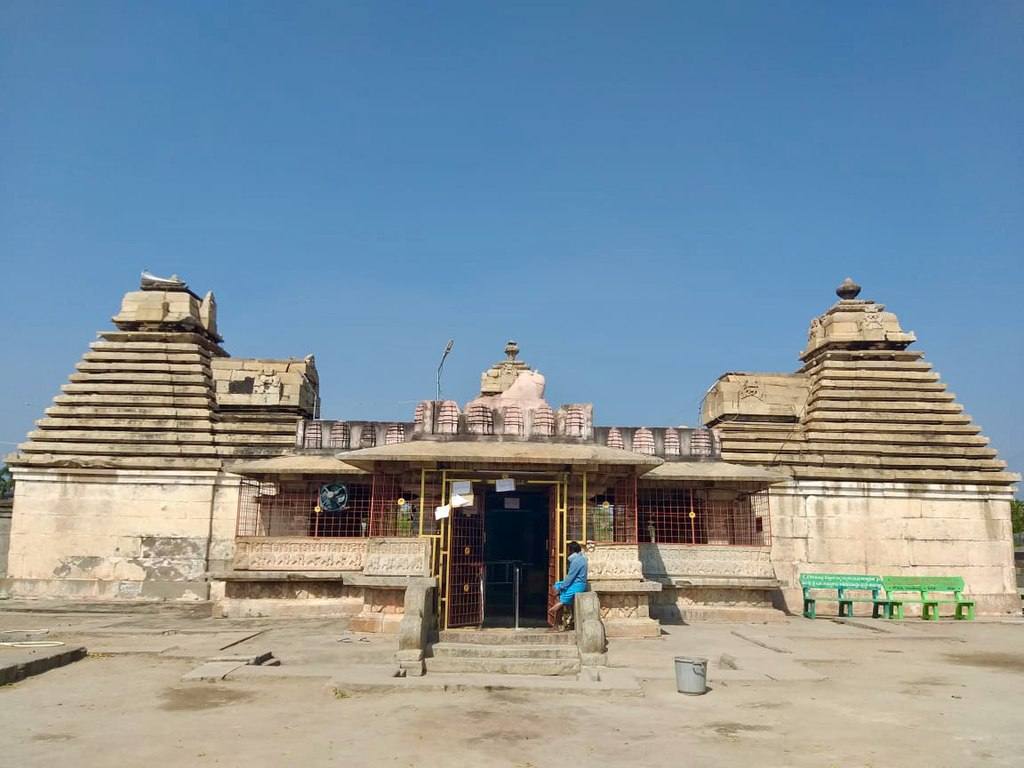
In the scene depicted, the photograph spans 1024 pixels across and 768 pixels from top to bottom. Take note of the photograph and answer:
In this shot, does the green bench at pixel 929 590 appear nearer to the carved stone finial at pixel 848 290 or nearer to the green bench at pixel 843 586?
the green bench at pixel 843 586

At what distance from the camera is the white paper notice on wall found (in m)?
14.0

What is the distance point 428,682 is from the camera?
10.1 meters

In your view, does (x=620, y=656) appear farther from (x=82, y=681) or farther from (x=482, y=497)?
(x=82, y=681)

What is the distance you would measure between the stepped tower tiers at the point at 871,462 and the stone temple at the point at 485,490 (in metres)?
0.06

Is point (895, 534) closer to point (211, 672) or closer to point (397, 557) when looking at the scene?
point (397, 557)

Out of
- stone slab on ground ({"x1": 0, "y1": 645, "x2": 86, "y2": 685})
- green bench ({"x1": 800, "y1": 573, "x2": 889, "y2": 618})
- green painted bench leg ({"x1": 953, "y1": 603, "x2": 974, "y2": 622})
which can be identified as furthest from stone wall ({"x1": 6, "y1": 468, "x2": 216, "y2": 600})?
green painted bench leg ({"x1": 953, "y1": 603, "x2": 974, "y2": 622})

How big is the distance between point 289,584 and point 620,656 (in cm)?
817

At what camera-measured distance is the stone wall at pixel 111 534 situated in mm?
19812

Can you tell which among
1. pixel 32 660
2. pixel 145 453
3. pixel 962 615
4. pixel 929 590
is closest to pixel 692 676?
pixel 32 660

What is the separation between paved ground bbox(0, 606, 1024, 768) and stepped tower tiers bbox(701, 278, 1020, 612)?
628 centimetres

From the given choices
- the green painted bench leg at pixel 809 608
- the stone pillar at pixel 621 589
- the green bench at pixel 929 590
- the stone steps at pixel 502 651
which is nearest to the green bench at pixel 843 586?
the green painted bench leg at pixel 809 608

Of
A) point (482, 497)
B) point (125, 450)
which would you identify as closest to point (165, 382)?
point (125, 450)

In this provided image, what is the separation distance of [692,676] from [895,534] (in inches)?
503

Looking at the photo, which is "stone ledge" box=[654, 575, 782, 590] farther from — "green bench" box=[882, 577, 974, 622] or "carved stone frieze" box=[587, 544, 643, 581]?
"green bench" box=[882, 577, 974, 622]
